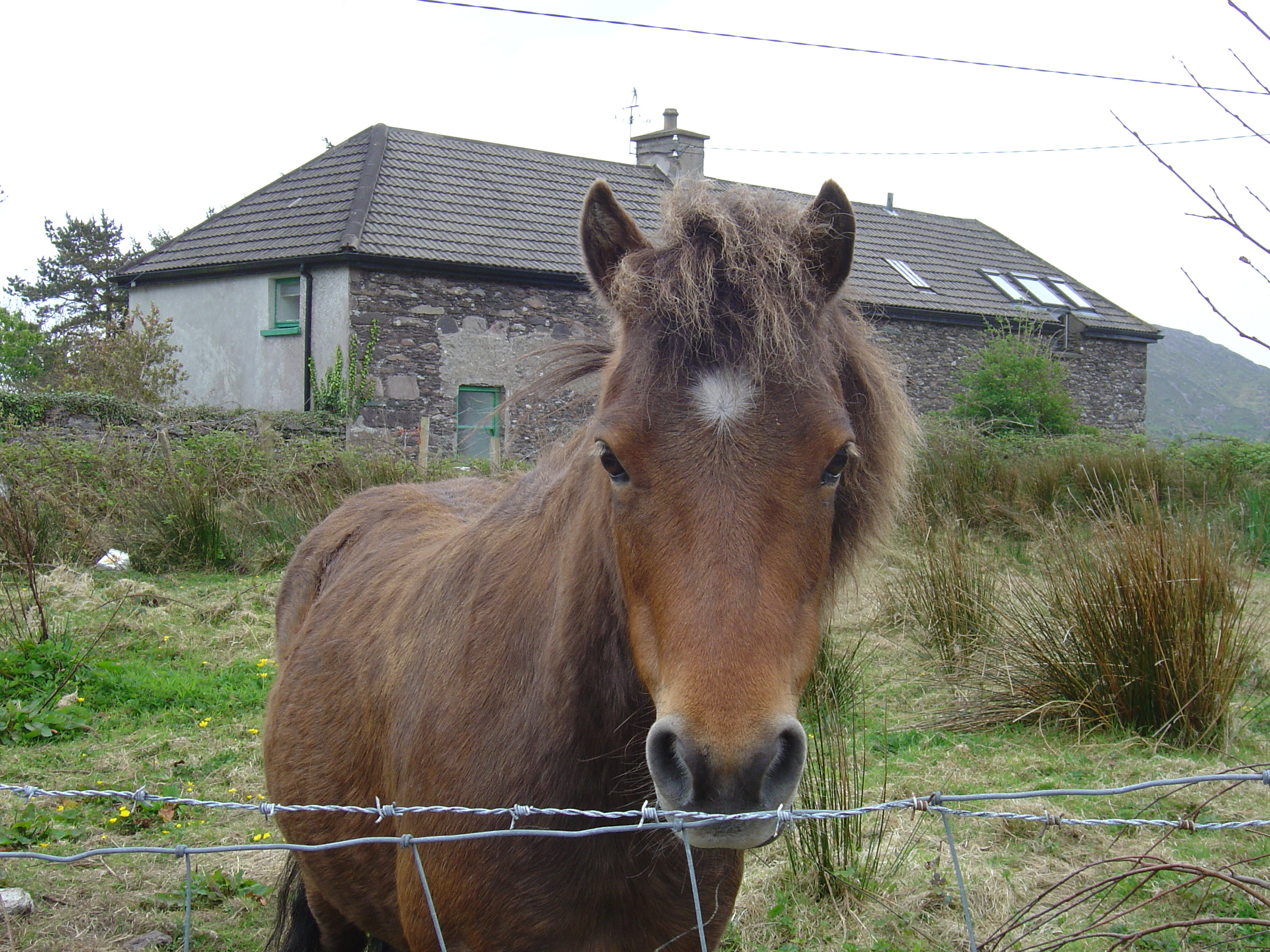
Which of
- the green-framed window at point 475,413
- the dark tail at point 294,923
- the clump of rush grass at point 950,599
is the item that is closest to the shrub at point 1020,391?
the green-framed window at point 475,413

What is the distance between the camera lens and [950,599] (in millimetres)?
6109

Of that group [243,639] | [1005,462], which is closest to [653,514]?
[243,639]

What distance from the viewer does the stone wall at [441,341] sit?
52.1 ft

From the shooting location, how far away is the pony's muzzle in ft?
4.66

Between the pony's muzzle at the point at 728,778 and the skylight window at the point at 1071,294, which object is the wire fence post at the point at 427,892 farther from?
the skylight window at the point at 1071,294

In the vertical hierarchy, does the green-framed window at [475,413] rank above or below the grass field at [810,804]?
above

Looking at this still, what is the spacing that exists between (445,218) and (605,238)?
16.4 metres

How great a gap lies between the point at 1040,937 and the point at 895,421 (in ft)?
6.95

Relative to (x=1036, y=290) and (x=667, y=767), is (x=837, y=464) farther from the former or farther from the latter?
(x=1036, y=290)

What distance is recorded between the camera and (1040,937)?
3090 millimetres

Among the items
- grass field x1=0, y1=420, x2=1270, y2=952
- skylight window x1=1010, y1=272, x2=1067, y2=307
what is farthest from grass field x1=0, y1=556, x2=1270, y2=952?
skylight window x1=1010, y1=272, x2=1067, y2=307

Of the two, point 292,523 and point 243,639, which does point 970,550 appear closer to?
point 243,639

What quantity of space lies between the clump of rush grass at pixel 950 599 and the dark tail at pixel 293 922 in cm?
404

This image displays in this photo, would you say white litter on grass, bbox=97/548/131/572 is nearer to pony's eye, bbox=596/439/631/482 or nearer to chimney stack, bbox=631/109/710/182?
pony's eye, bbox=596/439/631/482
